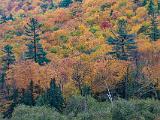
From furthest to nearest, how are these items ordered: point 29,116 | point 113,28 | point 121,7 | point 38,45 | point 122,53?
point 121,7
point 113,28
point 38,45
point 122,53
point 29,116

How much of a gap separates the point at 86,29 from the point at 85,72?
2502cm

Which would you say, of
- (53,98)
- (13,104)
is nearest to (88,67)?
(53,98)

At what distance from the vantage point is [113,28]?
85.3 metres

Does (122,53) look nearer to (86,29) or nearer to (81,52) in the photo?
(81,52)

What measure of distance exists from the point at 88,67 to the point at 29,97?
893 cm

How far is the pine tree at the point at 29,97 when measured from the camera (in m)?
62.2

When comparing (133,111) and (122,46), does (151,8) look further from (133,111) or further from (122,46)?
(133,111)

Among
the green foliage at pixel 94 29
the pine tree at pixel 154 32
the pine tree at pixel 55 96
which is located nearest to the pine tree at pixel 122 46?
the pine tree at pixel 154 32

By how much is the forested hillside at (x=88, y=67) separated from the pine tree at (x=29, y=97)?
0.13 m

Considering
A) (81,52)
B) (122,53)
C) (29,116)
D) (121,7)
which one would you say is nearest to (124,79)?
(122,53)

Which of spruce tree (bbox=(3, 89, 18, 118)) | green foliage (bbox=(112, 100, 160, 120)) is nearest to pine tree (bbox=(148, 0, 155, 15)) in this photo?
spruce tree (bbox=(3, 89, 18, 118))

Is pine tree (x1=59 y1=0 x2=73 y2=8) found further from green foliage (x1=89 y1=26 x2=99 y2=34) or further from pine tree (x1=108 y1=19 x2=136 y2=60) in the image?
pine tree (x1=108 y1=19 x2=136 y2=60)

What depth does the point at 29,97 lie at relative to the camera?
205 feet

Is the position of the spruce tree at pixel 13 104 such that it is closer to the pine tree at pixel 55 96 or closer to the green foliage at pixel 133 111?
the pine tree at pixel 55 96
